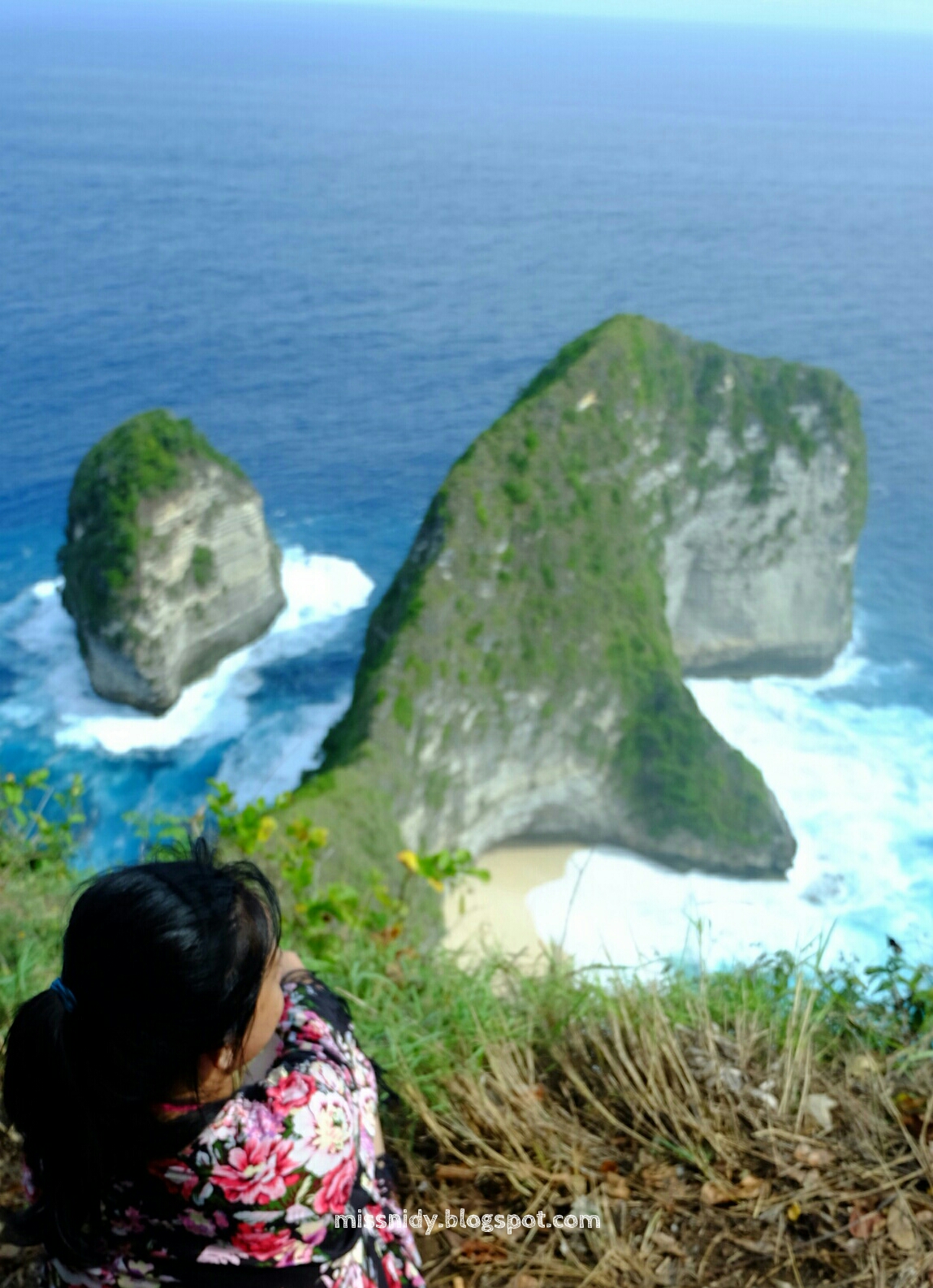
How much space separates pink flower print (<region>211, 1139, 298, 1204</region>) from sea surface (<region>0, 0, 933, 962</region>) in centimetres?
142

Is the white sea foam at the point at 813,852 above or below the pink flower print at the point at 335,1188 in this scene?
below

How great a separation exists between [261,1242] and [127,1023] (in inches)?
20.8

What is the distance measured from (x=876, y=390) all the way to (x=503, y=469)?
46.8 m

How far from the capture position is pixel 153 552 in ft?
99.9

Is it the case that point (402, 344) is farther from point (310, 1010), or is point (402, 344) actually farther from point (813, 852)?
point (310, 1010)

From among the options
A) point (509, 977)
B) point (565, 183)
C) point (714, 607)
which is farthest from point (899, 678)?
point (565, 183)

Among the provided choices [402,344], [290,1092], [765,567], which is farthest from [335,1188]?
[402,344]

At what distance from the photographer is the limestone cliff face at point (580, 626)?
25.5 meters

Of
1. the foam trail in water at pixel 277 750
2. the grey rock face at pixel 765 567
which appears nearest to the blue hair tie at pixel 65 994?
the foam trail in water at pixel 277 750

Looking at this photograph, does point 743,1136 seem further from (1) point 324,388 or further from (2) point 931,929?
(1) point 324,388

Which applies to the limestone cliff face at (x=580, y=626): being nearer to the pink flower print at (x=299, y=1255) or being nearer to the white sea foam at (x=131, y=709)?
the white sea foam at (x=131, y=709)

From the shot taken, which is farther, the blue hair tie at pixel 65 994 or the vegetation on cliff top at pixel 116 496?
the vegetation on cliff top at pixel 116 496

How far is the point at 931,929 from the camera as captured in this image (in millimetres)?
29219

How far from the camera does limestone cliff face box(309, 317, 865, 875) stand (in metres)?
25.5
